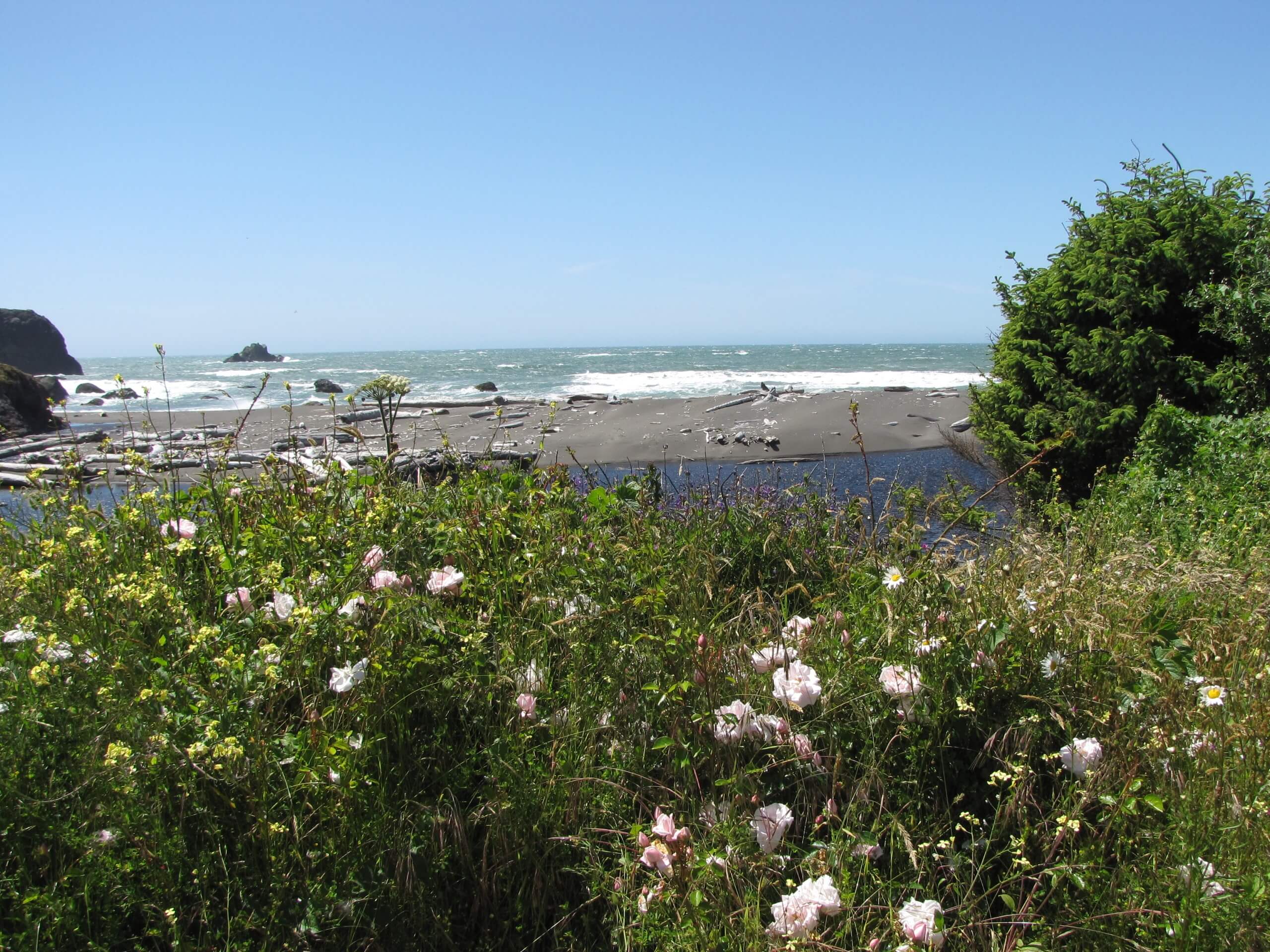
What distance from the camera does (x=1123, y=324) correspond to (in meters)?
6.80

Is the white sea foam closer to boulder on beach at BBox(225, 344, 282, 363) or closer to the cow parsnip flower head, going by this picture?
the cow parsnip flower head

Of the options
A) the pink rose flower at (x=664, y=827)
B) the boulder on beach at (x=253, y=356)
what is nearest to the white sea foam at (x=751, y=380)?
the pink rose flower at (x=664, y=827)

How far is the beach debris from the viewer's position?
59.9 feet

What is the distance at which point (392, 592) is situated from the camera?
6.96ft

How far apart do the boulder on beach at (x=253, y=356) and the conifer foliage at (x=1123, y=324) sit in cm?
5857

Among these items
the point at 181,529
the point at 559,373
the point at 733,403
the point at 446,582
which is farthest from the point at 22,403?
the point at 559,373

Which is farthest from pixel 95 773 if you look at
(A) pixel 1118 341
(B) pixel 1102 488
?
(A) pixel 1118 341

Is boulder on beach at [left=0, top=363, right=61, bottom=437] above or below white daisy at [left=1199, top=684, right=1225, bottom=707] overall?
above

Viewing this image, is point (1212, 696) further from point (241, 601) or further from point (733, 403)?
point (733, 403)

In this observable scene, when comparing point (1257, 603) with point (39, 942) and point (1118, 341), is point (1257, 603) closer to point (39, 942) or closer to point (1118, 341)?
point (39, 942)

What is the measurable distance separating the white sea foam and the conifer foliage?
16.9 m

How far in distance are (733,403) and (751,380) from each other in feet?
40.7

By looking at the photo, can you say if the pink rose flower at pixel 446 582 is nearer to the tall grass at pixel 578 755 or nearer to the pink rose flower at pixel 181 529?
the tall grass at pixel 578 755

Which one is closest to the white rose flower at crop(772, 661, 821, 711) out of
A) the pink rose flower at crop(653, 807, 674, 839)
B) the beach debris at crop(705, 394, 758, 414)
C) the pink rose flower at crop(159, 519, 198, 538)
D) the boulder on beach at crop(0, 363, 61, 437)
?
the pink rose flower at crop(653, 807, 674, 839)
